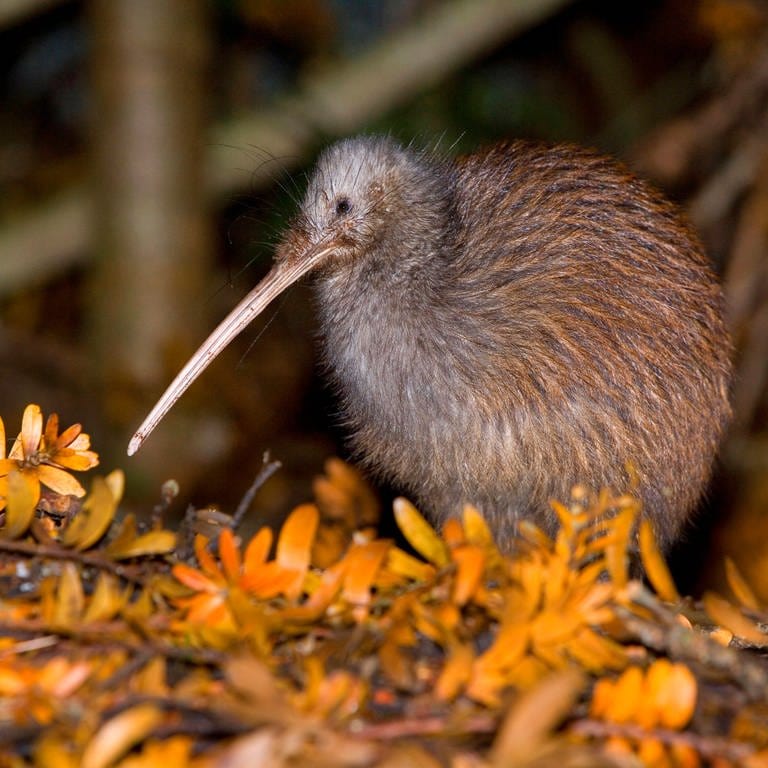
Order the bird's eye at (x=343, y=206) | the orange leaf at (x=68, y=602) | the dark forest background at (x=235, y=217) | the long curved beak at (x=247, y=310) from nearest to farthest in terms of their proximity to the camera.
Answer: the orange leaf at (x=68, y=602) < the long curved beak at (x=247, y=310) < the bird's eye at (x=343, y=206) < the dark forest background at (x=235, y=217)

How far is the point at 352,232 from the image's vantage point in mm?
2402

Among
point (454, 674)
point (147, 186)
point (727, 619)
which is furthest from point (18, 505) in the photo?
point (147, 186)

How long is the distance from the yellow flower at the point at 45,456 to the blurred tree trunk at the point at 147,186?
2.52 m

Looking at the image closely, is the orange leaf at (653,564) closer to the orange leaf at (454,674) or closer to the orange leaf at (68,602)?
the orange leaf at (454,674)

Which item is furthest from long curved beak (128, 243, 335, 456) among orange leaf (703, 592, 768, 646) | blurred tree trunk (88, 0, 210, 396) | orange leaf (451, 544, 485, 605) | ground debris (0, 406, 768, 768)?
blurred tree trunk (88, 0, 210, 396)

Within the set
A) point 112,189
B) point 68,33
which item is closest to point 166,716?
point 112,189

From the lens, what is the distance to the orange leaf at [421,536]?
147 centimetres

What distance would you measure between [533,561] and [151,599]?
46 centimetres

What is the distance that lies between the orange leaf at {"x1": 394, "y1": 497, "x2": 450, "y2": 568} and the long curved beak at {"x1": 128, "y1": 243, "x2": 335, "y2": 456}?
802mm

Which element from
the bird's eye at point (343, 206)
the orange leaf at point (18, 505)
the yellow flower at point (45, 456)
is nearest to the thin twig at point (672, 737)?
the orange leaf at point (18, 505)

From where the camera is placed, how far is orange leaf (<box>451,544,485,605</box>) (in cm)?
134

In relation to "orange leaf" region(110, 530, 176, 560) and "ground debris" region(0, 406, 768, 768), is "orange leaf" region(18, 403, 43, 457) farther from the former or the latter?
"orange leaf" region(110, 530, 176, 560)

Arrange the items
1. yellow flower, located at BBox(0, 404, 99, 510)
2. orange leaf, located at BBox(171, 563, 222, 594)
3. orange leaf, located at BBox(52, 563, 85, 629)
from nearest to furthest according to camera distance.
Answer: orange leaf, located at BBox(52, 563, 85, 629)
orange leaf, located at BBox(171, 563, 222, 594)
yellow flower, located at BBox(0, 404, 99, 510)

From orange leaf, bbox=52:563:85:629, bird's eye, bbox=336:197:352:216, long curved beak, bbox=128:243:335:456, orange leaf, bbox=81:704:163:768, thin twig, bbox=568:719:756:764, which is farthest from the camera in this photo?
bird's eye, bbox=336:197:352:216
